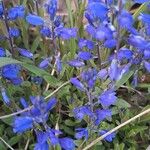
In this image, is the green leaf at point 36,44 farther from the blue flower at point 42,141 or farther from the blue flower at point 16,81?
the blue flower at point 42,141

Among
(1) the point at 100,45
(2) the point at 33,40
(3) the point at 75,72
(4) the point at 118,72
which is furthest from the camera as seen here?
(2) the point at 33,40

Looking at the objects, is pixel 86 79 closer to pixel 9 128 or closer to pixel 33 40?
pixel 9 128

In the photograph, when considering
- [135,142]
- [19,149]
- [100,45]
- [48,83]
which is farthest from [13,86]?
[135,142]

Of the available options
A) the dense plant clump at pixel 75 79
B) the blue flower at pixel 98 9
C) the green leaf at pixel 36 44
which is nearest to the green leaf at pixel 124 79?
the dense plant clump at pixel 75 79

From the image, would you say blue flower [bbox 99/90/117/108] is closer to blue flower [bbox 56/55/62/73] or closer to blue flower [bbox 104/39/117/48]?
blue flower [bbox 104/39/117/48]

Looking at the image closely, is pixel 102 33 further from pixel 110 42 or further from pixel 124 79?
pixel 124 79

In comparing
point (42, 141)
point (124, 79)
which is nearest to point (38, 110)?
point (42, 141)

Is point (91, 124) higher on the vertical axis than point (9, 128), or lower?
higher

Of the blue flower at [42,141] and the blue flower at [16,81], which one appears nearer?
the blue flower at [42,141]
